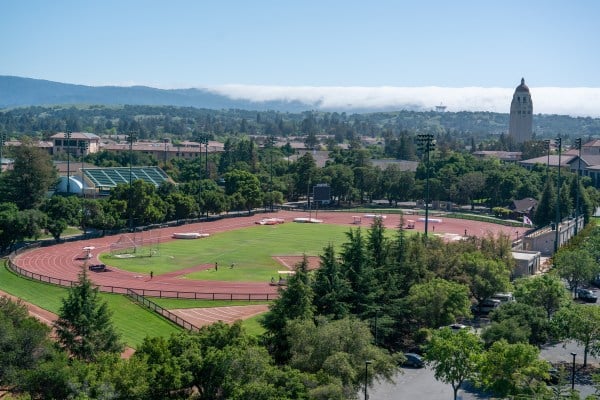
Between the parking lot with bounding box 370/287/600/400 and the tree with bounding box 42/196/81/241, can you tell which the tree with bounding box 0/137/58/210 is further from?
the parking lot with bounding box 370/287/600/400

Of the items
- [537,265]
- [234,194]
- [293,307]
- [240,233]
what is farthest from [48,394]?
[234,194]

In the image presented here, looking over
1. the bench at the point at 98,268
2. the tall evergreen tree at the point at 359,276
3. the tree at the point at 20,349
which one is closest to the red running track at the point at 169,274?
the bench at the point at 98,268

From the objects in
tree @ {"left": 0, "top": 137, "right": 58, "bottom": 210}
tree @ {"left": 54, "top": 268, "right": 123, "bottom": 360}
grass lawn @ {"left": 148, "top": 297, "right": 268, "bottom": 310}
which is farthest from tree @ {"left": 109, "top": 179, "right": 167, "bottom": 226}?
tree @ {"left": 54, "top": 268, "right": 123, "bottom": 360}

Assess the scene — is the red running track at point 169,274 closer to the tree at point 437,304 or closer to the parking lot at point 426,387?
the tree at point 437,304

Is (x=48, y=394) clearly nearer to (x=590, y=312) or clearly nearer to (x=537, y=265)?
(x=590, y=312)

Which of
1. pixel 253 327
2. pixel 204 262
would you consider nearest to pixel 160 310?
pixel 253 327

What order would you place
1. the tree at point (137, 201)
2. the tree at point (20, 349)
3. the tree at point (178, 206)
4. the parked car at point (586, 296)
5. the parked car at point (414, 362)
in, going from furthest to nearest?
the tree at point (178, 206)
the tree at point (137, 201)
the parked car at point (586, 296)
the parked car at point (414, 362)
the tree at point (20, 349)

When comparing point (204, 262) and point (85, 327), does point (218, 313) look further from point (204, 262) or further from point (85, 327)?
point (204, 262)
